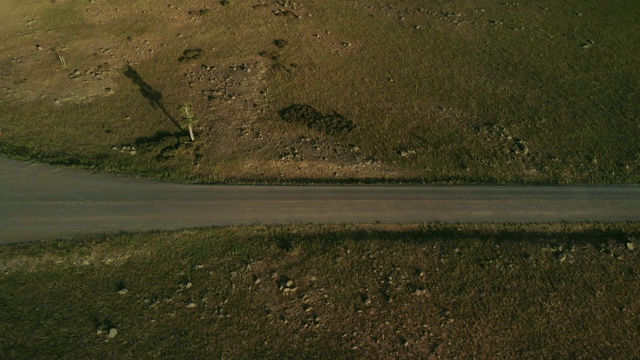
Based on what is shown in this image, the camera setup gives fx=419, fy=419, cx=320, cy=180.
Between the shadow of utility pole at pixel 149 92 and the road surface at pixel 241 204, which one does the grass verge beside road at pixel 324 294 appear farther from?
the shadow of utility pole at pixel 149 92

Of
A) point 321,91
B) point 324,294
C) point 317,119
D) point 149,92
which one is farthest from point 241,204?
point 149,92

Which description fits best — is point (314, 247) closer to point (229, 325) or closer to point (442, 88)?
A: point (229, 325)

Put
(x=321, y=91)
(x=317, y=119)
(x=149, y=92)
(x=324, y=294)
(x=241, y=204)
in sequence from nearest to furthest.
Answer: (x=324, y=294) → (x=241, y=204) → (x=317, y=119) → (x=149, y=92) → (x=321, y=91)

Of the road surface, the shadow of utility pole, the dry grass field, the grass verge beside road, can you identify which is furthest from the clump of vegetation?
the grass verge beside road

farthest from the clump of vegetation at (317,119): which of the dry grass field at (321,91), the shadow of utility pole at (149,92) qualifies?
the shadow of utility pole at (149,92)

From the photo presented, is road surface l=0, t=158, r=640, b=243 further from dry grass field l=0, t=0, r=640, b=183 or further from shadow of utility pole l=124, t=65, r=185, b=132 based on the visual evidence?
shadow of utility pole l=124, t=65, r=185, b=132

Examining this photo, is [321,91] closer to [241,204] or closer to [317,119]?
[317,119]
